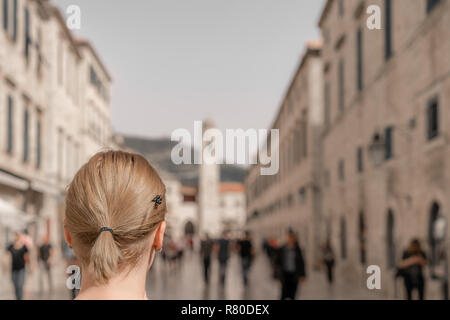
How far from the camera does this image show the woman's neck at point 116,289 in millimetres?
1695

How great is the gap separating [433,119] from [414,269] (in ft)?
11.4

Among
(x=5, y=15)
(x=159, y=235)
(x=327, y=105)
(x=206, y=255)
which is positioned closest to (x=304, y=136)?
(x=327, y=105)

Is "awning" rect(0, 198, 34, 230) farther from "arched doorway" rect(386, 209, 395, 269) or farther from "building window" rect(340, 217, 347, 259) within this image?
"building window" rect(340, 217, 347, 259)

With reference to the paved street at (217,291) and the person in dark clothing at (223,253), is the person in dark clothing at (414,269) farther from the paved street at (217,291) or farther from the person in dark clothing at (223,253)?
the person in dark clothing at (223,253)

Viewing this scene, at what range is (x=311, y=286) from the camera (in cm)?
2084

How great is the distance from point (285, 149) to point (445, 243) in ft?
111

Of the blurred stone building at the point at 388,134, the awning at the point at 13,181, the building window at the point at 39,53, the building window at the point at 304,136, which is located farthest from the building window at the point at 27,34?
the building window at the point at 304,136

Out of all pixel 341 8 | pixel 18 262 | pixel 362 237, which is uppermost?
pixel 341 8

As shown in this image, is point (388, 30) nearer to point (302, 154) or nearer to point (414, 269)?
point (414, 269)

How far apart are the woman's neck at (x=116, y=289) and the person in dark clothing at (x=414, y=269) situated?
36.0 ft

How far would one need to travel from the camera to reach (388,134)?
17703 millimetres

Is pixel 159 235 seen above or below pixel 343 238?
below
